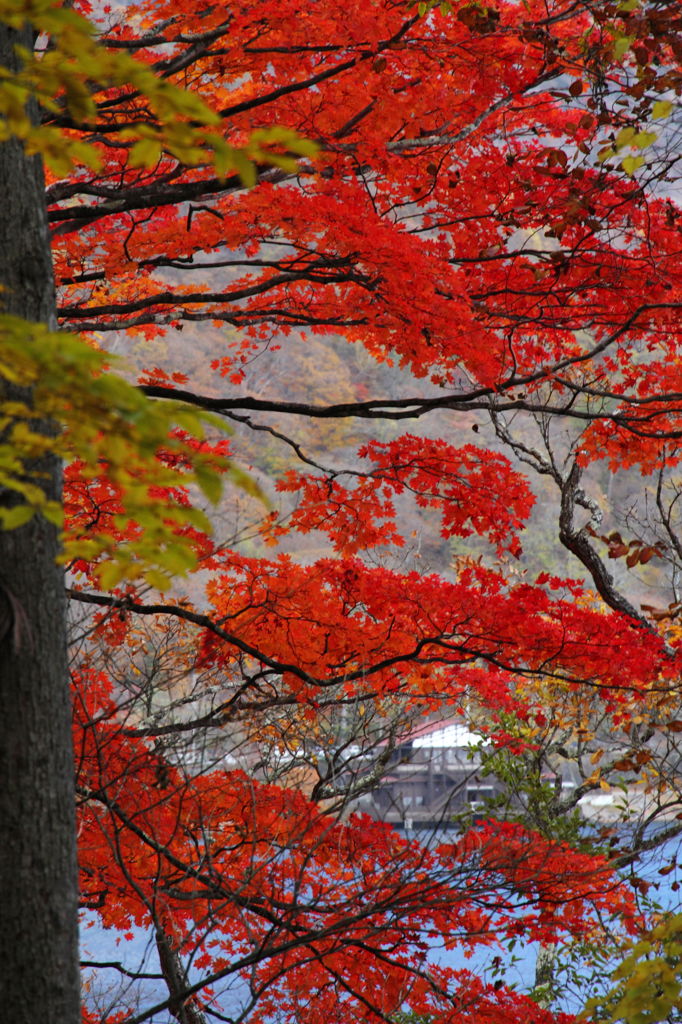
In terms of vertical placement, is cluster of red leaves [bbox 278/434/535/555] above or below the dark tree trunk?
above

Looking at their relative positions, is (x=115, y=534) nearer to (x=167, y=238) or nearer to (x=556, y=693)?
(x=167, y=238)

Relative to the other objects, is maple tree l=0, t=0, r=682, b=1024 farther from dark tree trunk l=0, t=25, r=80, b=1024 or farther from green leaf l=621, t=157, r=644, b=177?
green leaf l=621, t=157, r=644, b=177

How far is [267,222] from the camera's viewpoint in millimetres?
4125

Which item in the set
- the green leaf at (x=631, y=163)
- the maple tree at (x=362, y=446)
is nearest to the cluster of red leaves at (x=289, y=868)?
the maple tree at (x=362, y=446)

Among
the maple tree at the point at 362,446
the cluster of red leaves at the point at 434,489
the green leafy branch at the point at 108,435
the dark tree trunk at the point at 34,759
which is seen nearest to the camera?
the green leafy branch at the point at 108,435

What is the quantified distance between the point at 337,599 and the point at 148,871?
6.16 feet

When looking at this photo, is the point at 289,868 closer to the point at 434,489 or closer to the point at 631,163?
the point at 434,489

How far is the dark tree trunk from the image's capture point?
7.49 ft

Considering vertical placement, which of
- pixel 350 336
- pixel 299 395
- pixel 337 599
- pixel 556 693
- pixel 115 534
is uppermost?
pixel 299 395

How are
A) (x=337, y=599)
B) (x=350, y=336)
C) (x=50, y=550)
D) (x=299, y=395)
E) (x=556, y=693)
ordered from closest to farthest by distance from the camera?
(x=50, y=550) < (x=337, y=599) < (x=350, y=336) < (x=556, y=693) < (x=299, y=395)

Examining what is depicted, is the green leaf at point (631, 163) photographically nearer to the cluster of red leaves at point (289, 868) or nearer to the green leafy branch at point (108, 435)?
the green leafy branch at point (108, 435)

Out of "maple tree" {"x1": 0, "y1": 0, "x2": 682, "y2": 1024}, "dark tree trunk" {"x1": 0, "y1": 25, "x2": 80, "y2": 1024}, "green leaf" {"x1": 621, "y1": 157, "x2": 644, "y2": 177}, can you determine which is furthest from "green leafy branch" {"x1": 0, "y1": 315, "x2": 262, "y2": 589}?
"green leaf" {"x1": 621, "y1": 157, "x2": 644, "y2": 177}

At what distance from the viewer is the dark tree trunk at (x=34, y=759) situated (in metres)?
2.28

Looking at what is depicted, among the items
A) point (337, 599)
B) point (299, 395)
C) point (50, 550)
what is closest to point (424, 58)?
point (337, 599)
